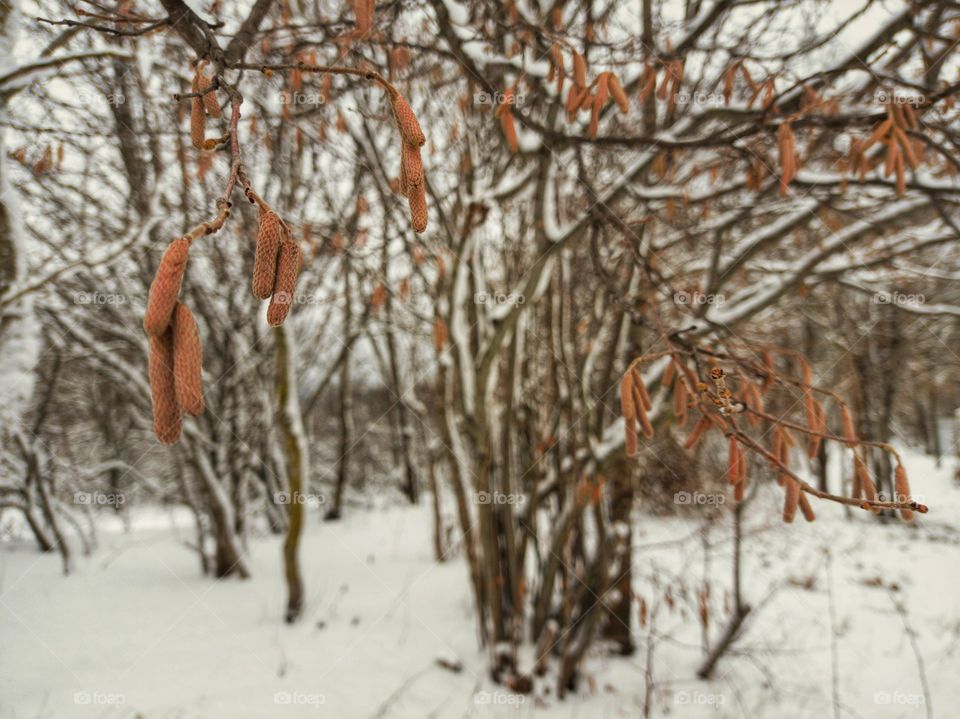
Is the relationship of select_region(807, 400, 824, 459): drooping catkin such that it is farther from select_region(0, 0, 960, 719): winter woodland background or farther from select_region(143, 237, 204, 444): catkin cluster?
select_region(143, 237, 204, 444): catkin cluster

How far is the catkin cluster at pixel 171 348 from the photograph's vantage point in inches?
24.5

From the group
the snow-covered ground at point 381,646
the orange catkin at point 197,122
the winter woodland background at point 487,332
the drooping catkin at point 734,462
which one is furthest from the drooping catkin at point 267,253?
the snow-covered ground at point 381,646

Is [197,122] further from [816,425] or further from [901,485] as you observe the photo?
[901,485]

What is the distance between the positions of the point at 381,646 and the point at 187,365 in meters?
3.56

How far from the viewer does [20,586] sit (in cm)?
317

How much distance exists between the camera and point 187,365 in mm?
629

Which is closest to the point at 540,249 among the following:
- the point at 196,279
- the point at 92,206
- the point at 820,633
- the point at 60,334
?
the point at 196,279

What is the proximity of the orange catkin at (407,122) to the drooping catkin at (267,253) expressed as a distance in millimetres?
235

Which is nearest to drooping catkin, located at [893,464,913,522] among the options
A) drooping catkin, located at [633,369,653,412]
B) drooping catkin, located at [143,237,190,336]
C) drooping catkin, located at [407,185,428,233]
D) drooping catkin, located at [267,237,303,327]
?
drooping catkin, located at [633,369,653,412]

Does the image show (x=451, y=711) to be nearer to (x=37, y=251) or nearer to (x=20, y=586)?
(x=20, y=586)

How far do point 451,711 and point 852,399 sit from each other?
9599 mm

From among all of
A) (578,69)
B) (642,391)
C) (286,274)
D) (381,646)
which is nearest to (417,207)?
(286,274)

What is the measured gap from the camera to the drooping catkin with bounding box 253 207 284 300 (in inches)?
28.0

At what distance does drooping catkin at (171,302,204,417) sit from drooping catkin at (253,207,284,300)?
0.33 feet
